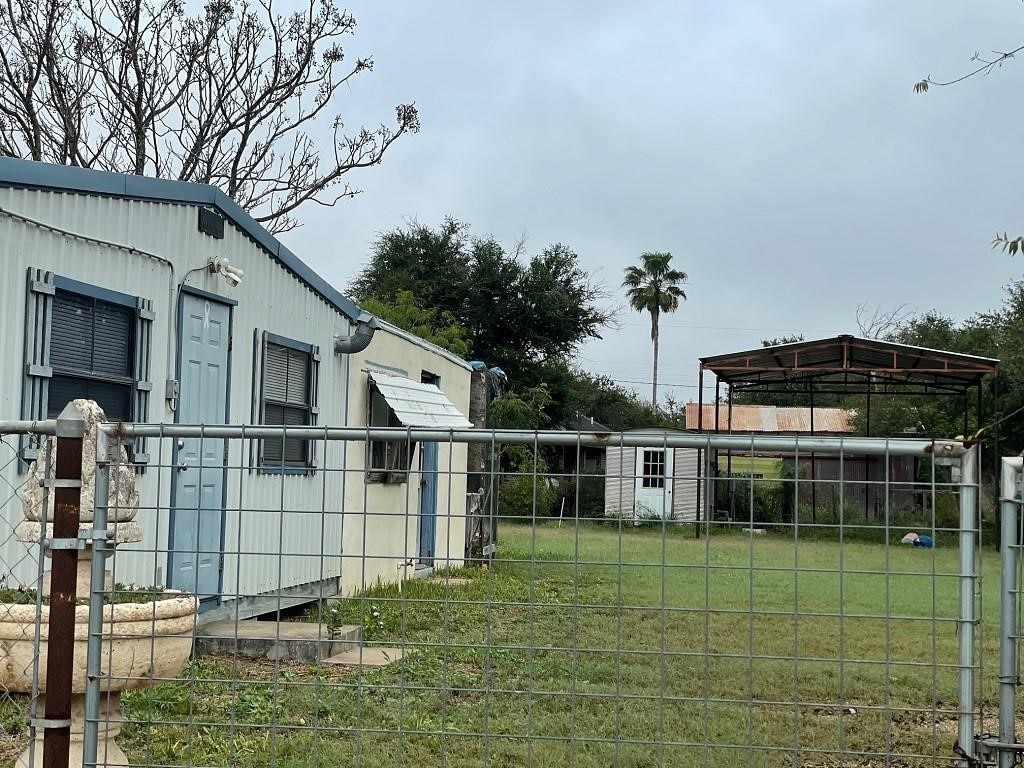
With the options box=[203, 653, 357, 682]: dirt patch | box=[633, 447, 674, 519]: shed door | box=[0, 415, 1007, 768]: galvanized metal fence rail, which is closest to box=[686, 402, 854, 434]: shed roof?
box=[633, 447, 674, 519]: shed door

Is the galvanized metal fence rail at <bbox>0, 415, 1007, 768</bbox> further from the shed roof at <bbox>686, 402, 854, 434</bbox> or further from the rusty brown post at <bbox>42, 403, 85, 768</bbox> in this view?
the shed roof at <bbox>686, 402, 854, 434</bbox>

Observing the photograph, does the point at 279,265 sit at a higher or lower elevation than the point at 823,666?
higher

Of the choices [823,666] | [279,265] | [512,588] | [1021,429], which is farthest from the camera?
[1021,429]

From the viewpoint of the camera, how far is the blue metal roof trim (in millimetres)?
6590

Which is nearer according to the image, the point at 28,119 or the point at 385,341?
the point at 385,341

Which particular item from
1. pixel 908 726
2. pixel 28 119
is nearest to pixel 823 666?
pixel 908 726

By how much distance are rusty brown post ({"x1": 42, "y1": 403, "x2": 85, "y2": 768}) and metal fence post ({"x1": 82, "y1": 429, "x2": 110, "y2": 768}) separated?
6 cm

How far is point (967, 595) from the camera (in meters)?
3.08

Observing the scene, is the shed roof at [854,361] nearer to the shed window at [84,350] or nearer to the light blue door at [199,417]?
the light blue door at [199,417]

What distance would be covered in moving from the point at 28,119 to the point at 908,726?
1850 cm

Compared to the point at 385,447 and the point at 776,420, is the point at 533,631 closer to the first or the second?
the point at 385,447

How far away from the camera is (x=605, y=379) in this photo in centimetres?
4494

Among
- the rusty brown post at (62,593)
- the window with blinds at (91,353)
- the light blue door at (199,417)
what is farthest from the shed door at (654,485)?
the window with blinds at (91,353)

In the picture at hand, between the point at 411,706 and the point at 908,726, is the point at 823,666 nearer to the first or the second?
the point at 908,726
